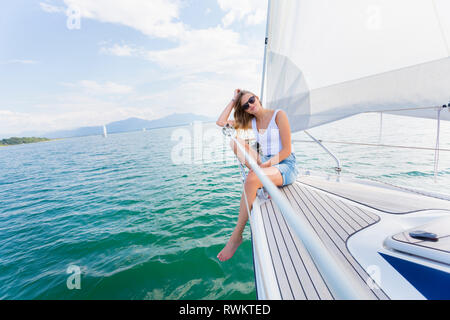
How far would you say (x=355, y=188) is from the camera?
2369 mm

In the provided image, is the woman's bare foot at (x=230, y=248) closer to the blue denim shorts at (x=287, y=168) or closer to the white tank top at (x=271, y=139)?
the blue denim shorts at (x=287, y=168)

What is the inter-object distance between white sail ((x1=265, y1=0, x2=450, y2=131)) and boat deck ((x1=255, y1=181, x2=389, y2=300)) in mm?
1109

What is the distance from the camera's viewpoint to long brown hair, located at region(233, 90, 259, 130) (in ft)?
8.34

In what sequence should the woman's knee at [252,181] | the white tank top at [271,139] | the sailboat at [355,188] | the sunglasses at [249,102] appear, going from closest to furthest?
the sailboat at [355,188], the woman's knee at [252,181], the white tank top at [271,139], the sunglasses at [249,102]

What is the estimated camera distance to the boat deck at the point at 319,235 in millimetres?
1038

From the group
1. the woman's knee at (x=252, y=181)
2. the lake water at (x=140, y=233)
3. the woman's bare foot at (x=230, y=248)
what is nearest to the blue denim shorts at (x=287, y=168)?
the woman's knee at (x=252, y=181)

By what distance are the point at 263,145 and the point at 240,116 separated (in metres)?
0.54

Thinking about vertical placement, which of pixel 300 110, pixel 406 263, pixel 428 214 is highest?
pixel 300 110

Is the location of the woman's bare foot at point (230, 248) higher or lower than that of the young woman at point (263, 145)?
lower

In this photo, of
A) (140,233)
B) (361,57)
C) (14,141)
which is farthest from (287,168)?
(14,141)
